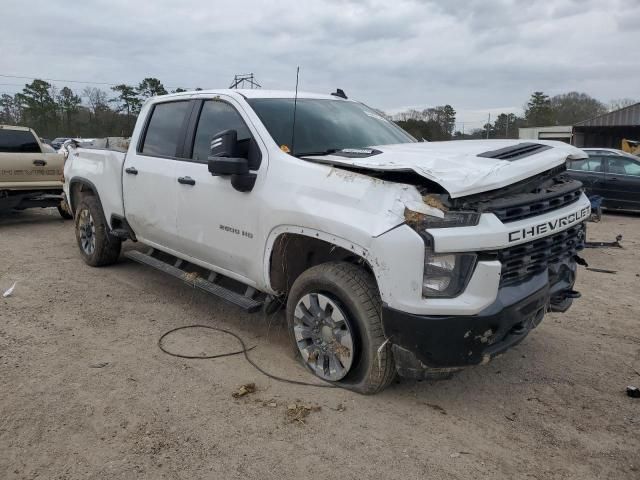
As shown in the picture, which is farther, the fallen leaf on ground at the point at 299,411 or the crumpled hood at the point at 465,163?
the fallen leaf on ground at the point at 299,411

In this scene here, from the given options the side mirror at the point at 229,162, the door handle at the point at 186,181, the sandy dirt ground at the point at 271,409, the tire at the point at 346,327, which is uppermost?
the side mirror at the point at 229,162

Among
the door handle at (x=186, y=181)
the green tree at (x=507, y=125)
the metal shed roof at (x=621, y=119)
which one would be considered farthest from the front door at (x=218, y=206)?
the green tree at (x=507, y=125)

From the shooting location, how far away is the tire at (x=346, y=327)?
123 inches

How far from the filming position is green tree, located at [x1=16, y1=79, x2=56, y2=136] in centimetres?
4859

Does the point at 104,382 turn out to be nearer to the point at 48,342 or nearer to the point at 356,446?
the point at 48,342

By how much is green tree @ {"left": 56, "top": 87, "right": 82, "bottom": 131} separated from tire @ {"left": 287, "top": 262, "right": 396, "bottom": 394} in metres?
52.2

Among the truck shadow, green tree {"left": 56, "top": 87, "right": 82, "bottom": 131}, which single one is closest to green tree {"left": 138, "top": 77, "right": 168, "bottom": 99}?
green tree {"left": 56, "top": 87, "right": 82, "bottom": 131}

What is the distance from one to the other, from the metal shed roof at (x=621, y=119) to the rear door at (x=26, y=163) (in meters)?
34.4

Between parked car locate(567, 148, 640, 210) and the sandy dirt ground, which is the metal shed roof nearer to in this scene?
parked car locate(567, 148, 640, 210)

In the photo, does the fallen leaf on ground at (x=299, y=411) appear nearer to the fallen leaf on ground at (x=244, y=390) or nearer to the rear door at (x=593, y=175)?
the fallen leaf on ground at (x=244, y=390)

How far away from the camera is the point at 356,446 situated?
2.88 m

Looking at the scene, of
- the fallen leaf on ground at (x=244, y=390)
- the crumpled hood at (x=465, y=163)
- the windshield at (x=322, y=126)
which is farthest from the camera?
the windshield at (x=322, y=126)

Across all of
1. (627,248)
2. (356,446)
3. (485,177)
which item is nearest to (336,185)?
(485,177)

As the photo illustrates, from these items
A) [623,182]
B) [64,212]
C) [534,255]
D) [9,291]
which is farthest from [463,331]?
[623,182]
